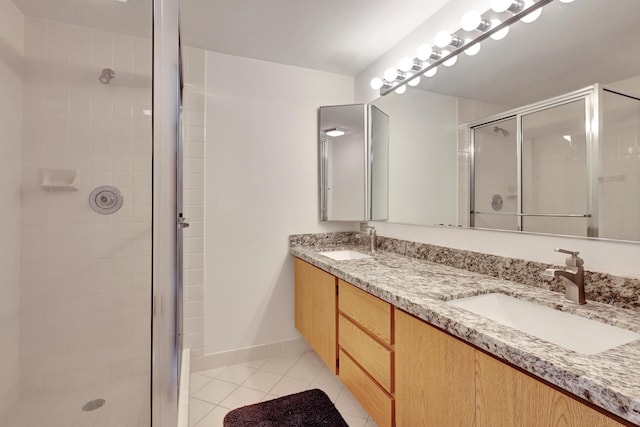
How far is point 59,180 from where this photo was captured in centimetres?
38

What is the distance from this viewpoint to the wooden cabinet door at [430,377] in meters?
0.81

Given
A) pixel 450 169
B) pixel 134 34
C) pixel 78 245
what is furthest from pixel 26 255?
pixel 450 169

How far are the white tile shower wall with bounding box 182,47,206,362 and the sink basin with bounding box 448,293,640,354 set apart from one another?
1.62 m

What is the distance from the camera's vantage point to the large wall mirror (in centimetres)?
91

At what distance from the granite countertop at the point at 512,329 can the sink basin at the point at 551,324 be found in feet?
0.07

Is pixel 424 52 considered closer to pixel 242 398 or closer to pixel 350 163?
pixel 350 163

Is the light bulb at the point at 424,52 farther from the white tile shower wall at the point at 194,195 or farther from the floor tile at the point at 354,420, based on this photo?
the floor tile at the point at 354,420

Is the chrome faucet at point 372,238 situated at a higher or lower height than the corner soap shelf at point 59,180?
lower

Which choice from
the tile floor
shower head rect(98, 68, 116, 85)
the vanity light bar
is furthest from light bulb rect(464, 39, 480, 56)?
the tile floor

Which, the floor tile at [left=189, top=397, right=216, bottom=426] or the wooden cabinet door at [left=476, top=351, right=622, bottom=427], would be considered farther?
the floor tile at [left=189, top=397, right=216, bottom=426]

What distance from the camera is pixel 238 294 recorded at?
209 cm

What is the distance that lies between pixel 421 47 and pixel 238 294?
6.62 feet

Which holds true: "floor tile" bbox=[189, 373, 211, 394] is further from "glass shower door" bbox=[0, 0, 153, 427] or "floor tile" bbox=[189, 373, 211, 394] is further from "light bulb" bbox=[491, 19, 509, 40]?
"light bulb" bbox=[491, 19, 509, 40]

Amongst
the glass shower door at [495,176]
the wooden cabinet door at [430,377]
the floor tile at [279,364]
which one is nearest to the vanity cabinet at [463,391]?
the wooden cabinet door at [430,377]
